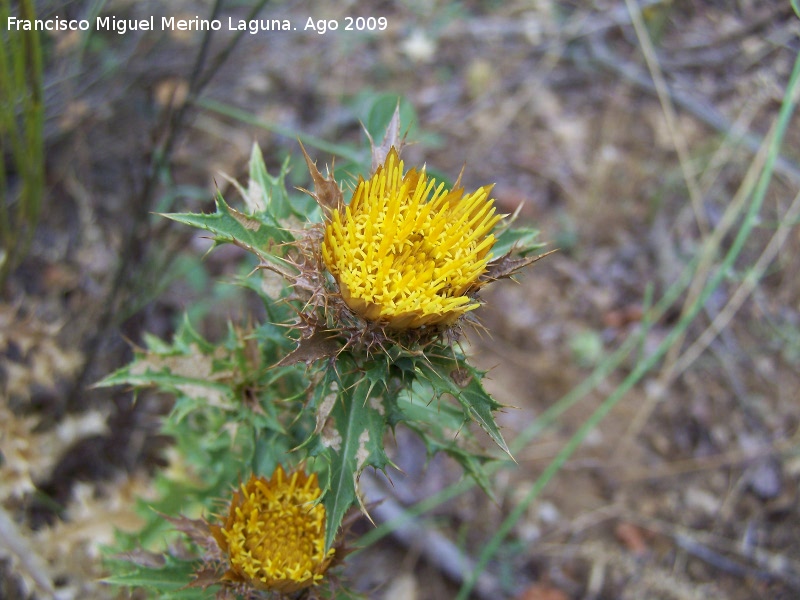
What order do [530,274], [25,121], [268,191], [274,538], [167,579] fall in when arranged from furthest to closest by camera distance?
[530,274], [25,121], [268,191], [167,579], [274,538]

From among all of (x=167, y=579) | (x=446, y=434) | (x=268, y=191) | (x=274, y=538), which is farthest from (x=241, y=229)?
(x=167, y=579)

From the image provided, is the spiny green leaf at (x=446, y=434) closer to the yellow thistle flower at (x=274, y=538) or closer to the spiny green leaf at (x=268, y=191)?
the yellow thistle flower at (x=274, y=538)

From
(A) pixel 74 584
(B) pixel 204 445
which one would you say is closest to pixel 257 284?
(B) pixel 204 445

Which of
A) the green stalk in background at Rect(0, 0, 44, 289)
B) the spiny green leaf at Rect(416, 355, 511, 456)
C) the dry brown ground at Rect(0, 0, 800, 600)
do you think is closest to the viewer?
the spiny green leaf at Rect(416, 355, 511, 456)

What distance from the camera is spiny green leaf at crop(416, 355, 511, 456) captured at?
6.18ft

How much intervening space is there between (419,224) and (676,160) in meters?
5.03

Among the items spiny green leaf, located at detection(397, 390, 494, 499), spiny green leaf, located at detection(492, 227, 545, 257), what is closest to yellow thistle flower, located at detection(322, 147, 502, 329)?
spiny green leaf, located at detection(492, 227, 545, 257)

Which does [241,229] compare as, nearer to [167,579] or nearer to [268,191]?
[268,191]

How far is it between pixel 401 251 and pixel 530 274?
361cm

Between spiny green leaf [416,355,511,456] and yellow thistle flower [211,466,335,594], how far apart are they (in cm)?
62

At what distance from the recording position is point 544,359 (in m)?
5.07

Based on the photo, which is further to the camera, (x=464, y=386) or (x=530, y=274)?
(x=530, y=274)

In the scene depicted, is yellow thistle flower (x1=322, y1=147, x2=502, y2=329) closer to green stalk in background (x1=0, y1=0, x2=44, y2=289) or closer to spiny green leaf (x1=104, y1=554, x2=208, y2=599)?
spiny green leaf (x1=104, y1=554, x2=208, y2=599)

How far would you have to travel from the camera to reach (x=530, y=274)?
17.8 feet
